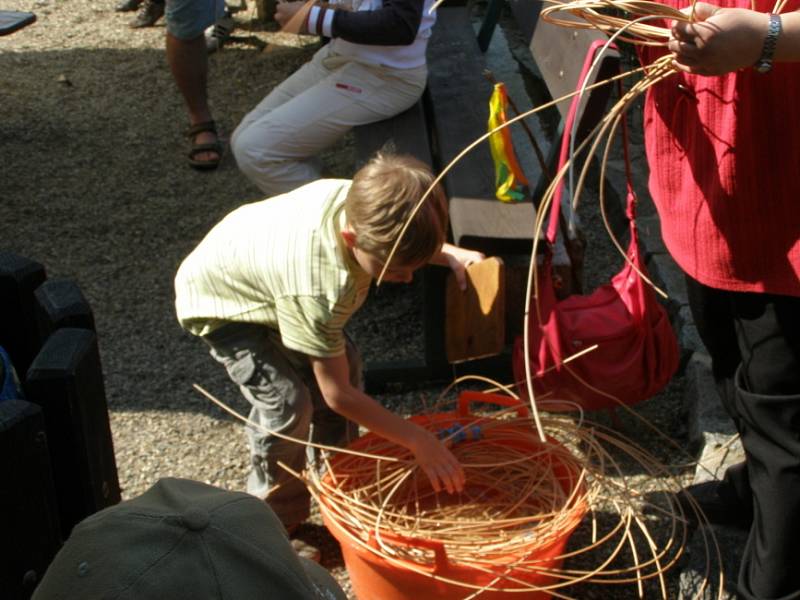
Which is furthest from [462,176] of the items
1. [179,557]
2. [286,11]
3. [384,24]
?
[179,557]

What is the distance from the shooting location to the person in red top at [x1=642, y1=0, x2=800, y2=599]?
6.48 ft

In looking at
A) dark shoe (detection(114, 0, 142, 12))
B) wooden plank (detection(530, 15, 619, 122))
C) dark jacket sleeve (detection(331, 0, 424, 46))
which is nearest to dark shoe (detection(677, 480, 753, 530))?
wooden plank (detection(530, 15, 619, 122))

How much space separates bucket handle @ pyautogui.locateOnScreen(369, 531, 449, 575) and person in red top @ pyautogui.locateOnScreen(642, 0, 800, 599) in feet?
2.04

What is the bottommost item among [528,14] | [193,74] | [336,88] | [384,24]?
[193,74]

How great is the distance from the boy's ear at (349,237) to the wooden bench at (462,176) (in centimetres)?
80

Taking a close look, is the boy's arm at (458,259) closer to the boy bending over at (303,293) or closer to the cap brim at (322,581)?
the boy bending over at (303,293)

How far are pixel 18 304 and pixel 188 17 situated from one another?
112 inches

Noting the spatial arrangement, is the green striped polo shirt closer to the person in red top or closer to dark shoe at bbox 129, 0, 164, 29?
the person in red top

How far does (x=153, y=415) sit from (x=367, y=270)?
4.36ft

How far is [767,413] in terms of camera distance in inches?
85.0

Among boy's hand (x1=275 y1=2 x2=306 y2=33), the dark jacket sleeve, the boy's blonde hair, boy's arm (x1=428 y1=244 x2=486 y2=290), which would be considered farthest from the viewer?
boy's hand (x1=275 y1=2 x2=306 y2=33)

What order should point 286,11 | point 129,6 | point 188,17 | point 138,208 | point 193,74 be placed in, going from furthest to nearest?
point 129,6 → point 193,74 → point 188,17 → point 138,208 → point 286,11

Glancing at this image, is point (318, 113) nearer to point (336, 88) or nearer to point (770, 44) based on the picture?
point (336, 88)

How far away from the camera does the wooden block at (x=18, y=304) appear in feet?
7.54
